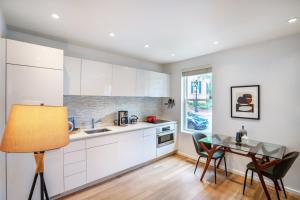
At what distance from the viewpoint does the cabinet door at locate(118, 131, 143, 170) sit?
2.88 meters

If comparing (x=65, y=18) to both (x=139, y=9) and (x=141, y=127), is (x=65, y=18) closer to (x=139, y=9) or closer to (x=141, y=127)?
(x=139, y=9)

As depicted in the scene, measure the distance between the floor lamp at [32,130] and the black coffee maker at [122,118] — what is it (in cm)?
241

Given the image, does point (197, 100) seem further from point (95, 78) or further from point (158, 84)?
point (95, 78)

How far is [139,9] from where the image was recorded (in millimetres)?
1723

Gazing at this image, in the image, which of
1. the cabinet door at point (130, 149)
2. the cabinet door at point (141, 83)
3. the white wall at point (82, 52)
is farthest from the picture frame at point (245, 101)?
the white wall at point (82, 52)

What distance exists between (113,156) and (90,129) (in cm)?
74

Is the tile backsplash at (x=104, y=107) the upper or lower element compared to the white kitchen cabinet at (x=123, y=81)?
lower

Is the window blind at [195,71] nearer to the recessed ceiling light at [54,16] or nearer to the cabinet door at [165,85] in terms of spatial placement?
the cabinet door at [165,85]

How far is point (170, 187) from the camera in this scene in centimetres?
253

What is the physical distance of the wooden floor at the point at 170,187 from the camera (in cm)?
229

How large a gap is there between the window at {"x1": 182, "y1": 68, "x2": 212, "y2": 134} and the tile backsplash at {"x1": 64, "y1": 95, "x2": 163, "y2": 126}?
3.14 feet

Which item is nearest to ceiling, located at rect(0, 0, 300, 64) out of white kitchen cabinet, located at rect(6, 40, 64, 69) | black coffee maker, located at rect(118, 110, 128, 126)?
white kitchen cabinet, located at rect(6, 40, 64, 69)

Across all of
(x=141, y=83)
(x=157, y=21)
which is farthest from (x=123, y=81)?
(x=157, y=21)

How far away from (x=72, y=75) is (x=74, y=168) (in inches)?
60.4
